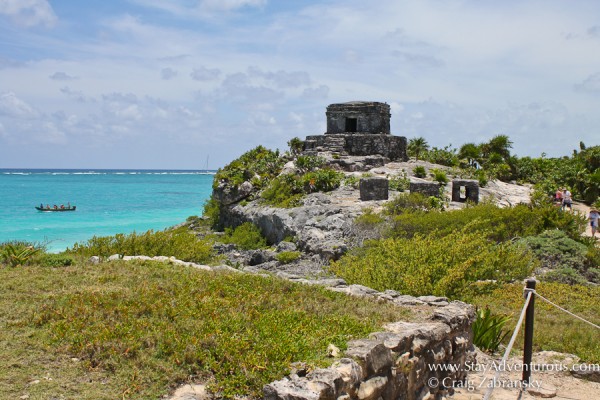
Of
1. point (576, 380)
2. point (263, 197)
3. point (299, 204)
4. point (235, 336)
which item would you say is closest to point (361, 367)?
point (235, 336)

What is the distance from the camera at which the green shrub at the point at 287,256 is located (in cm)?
1884

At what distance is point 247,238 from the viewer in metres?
24.2

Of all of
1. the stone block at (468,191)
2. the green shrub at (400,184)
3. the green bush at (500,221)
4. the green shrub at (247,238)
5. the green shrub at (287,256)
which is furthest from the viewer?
the green shrub at (400,184)

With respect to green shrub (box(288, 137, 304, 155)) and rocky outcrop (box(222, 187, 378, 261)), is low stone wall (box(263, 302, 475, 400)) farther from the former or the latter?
green shrub (box(288, 137, 304, 155))

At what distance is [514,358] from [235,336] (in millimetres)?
5248

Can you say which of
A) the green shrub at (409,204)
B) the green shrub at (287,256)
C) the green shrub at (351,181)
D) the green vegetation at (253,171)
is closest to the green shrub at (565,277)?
the green shrub at (409,204)

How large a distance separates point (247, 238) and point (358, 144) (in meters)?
9.78

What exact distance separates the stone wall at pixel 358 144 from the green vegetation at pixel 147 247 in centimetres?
1686

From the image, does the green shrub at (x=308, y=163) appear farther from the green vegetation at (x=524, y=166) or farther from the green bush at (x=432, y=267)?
the green bush at (x=432, y=267)

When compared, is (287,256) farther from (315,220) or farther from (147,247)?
(147,247)

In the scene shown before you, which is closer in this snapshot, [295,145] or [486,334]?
[486,334]

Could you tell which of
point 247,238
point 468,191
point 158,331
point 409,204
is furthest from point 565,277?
point 247,238

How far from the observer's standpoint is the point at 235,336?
5.64 meters

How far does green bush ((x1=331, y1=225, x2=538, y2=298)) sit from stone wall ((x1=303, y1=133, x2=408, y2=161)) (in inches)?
685
